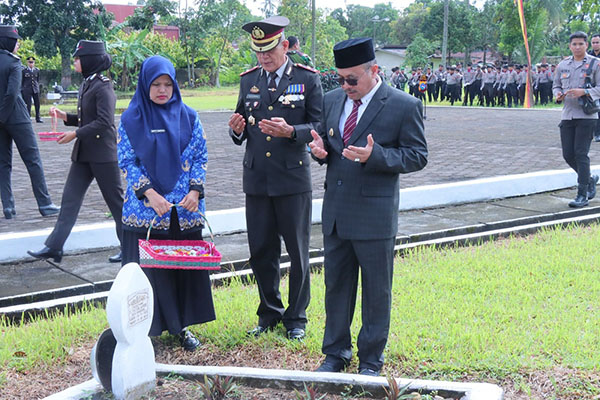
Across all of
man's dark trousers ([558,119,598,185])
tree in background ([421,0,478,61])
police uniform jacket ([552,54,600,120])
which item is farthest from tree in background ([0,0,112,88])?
man's dark trousers ([558,119,598,185])

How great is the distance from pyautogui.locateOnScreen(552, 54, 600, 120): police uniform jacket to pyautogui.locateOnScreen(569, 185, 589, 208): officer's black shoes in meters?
0.88

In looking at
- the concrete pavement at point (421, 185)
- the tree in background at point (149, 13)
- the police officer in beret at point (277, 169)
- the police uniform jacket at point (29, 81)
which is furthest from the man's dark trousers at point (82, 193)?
the tree in background at point (149, 13)

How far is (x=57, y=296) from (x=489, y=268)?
11.5 ft

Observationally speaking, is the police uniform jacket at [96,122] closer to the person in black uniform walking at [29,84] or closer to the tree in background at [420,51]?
the person in black uniform walking at [29,84]

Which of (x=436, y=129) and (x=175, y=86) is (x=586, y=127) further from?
(x=436, y=129)

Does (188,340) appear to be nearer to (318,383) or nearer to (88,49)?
(318,383)

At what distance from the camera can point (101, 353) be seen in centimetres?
360

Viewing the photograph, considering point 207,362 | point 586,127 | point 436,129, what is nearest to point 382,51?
point 436,129

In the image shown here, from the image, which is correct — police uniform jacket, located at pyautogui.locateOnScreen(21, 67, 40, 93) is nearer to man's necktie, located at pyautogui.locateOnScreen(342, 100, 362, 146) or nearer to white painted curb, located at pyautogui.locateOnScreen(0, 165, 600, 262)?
white painted curb, located at pyautogui.locateOnScreen(0, 165, 600, 262)

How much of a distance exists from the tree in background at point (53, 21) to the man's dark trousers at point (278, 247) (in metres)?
36.9

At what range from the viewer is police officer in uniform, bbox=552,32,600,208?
26.8 ft

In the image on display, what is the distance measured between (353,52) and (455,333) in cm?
195

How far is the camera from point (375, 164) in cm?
355

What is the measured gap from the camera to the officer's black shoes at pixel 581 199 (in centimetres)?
845
